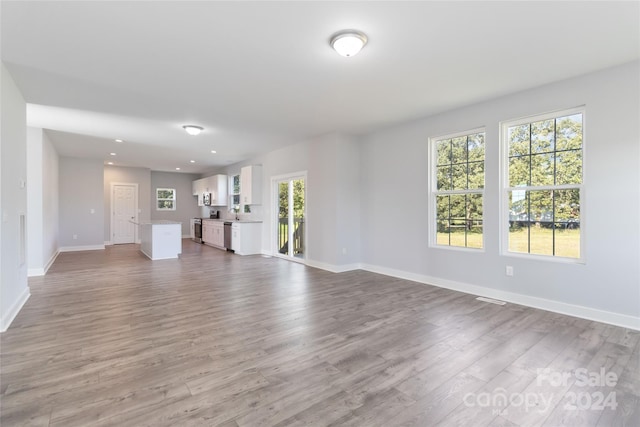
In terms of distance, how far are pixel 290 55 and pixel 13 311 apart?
403cm

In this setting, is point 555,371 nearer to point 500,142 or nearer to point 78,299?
point 500,142

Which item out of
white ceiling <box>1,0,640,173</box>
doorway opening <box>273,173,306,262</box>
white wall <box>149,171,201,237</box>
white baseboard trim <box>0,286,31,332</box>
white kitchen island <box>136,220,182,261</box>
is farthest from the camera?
white wall <box>149,171,201,237</box>

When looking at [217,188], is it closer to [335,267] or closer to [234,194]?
[234,194]

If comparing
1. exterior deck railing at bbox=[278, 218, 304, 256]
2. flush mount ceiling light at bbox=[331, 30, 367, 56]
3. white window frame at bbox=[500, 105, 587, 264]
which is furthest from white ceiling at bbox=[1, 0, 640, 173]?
exterior deck railing at bbox=[278, 218, 304, 256]

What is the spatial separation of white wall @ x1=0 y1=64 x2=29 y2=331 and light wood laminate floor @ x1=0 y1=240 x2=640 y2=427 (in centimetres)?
28

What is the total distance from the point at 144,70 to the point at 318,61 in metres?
1.83

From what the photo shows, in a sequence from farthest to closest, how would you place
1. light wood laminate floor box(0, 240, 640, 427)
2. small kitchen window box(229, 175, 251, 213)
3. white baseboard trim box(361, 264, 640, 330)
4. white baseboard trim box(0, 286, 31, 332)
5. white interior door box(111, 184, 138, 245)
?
1. white interior door box(111, 184, 138, 245)
2. small kitchen window box(229, 175, 251, 213)
3. white baseboard trim box(361, 264, 640, 330)
4. white baseboard trim box(0, 286, 31, 332)
5. light wood laminate floor box(0, 240, 640, 427)

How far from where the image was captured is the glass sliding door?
7066mm

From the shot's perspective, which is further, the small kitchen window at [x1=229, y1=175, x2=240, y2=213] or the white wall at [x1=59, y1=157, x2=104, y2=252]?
the small kitchen window at [x1=229, y1=175, x2=240, y2=213]

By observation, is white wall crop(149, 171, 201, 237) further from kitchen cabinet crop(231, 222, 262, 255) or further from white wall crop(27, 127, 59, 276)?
white wall crop(27, 127, 59, 276)

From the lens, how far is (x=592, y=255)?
3.31m

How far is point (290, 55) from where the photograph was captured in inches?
114

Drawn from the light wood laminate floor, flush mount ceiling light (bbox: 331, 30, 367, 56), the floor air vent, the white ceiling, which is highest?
the white ceiling

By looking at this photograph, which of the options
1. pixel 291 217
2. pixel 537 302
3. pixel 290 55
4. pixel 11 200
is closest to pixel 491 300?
pixel 537 302
